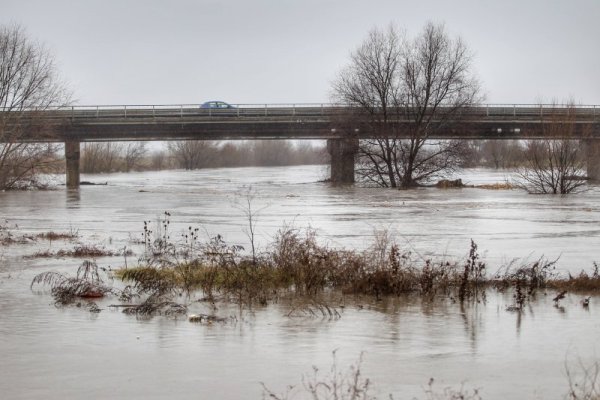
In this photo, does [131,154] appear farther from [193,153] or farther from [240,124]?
[240,124]

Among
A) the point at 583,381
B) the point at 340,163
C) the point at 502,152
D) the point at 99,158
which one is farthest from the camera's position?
the point at 502,152

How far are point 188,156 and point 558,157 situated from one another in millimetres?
96649

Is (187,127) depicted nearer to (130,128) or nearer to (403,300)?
(130,128)

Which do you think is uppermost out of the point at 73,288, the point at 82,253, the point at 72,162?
the point at 72,162

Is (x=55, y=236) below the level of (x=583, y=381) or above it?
above

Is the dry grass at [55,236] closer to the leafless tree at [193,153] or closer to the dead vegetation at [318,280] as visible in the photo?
the dead vegetation at [318,280]

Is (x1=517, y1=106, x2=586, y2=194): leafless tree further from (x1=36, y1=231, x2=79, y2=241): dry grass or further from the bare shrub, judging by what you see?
the bare shrub

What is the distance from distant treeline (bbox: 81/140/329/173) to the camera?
365ft

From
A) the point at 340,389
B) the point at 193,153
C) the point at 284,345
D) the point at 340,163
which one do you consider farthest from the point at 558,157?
the point at 193,153

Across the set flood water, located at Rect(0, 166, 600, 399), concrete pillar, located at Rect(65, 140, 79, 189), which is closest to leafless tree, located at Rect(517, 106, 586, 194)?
flood water, located at Rect(0, 166, 600, 399)

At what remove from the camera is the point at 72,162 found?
Answer: 71.0 m

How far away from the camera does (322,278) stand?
15.4m

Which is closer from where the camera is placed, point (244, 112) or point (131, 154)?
point (244, 112)

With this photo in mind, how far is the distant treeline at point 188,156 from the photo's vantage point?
A: 111250 mm
